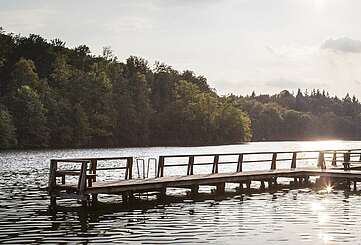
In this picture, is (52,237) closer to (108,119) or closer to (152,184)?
(152,184)

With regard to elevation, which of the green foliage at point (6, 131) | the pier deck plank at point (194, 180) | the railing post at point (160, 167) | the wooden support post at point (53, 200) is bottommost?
the wooden support post at point (53, 200)

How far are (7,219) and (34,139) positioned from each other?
75968 mm

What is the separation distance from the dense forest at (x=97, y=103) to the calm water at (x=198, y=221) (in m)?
64.3

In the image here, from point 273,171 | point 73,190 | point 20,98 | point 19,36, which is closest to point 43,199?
point 73,190

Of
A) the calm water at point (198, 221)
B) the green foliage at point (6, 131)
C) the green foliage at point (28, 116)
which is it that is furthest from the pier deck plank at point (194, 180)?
the green foliage at point (28, 116)

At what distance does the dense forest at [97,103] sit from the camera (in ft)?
318

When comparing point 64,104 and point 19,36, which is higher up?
point 19,36

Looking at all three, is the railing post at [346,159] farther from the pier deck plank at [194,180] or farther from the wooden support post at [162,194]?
the wooden support post at [162,194]

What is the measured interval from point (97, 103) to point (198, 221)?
3739 inches

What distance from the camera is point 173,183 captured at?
29.9 m

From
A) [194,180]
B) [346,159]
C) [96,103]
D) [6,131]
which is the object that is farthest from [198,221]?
[96,103]

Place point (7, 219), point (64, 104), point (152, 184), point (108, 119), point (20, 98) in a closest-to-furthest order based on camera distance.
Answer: point (7, 219) → point (152, 184) → point (20, 98) → point (64, 104) → point (108, 119)

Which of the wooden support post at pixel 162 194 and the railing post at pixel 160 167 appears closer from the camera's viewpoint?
the wooden support post at pixel 162 194

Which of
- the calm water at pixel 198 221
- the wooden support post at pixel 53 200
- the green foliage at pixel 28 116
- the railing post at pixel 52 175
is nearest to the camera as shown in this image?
the calm water at pixel 198 221
